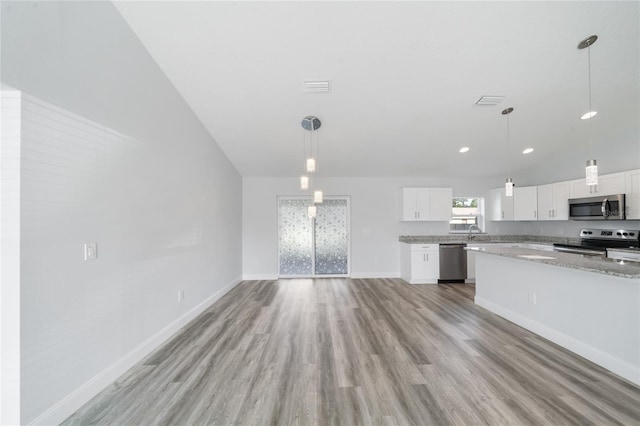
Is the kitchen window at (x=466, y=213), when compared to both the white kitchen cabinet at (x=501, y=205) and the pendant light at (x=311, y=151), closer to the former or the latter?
the white kitchen cabinet at (x=501, y=205)

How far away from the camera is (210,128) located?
397cm

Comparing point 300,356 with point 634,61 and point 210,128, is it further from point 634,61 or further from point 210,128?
point 634,61

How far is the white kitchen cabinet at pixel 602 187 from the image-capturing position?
409 cm

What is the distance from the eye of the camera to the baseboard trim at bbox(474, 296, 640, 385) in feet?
6.97

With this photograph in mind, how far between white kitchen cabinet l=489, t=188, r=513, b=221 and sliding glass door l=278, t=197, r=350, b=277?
3.65 m

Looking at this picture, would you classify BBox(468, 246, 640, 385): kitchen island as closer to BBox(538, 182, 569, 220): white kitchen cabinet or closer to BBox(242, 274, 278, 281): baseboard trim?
BBox(538, 182, 569, 220): white kitchen cabinet

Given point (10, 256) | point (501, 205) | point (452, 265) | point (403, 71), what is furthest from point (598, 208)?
point (10, 256)

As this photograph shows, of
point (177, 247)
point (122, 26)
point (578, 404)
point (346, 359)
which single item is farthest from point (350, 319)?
point (122, 26)

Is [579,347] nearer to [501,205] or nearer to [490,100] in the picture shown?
[490,100]

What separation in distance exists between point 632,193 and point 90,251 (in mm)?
7253

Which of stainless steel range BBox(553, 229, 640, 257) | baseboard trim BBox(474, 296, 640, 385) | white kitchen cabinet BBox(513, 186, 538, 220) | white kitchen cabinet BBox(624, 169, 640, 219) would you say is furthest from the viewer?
white kitchen cabinet BBox(513, 186, 538, 220)

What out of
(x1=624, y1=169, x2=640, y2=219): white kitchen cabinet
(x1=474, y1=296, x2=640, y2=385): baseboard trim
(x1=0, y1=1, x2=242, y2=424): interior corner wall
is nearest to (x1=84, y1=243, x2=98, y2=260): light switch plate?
(x1=0, y1=1, x2=242, y2=424): interior corner wall

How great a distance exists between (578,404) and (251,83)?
434cm

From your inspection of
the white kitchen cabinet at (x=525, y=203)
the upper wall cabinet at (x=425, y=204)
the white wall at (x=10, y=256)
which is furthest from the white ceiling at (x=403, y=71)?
the white wall at (x=10, y=256)
